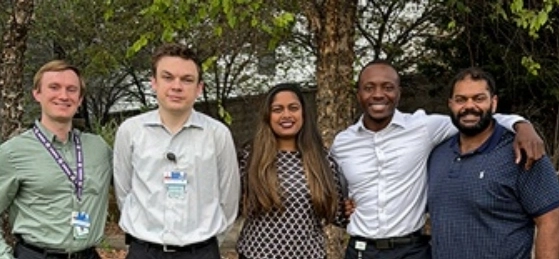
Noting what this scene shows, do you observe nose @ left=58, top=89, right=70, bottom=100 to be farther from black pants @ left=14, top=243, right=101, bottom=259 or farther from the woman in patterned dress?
the woman in patterned dress

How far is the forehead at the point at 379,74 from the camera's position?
4.37m

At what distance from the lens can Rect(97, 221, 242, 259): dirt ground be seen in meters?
Answer: 9.61

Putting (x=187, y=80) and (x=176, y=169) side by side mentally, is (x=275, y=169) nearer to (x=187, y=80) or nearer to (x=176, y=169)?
(x=176, y=169)

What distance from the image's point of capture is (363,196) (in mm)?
4332

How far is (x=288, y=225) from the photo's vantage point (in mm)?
4137

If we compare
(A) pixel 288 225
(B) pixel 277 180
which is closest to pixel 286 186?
(B) pixel 277 180

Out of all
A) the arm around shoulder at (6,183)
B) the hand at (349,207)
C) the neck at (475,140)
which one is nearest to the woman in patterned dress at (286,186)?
the hand at (349,207)

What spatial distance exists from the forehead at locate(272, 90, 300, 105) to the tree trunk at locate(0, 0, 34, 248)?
9.88 ft

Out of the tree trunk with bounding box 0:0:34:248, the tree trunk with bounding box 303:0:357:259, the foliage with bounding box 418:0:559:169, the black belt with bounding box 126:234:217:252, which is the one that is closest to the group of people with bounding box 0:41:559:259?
the black belt with bounding box 126:234:217:252

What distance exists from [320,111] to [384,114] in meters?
2.16

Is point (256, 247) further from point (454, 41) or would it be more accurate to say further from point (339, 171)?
point (454, 41)

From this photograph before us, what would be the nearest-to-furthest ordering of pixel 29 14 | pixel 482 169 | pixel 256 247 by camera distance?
pixel 482 169, pixel 256 247, pixel 29 14

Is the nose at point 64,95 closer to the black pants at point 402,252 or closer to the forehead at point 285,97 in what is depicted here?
the forehead at point 285,97

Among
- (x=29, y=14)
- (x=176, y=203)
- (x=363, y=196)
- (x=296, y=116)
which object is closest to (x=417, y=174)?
(x=363, y=196)
